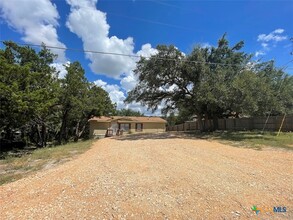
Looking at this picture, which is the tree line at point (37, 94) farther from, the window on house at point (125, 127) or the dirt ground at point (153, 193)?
the dirt ground at point (153, 193)

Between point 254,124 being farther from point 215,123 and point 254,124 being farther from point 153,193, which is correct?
point 153,193

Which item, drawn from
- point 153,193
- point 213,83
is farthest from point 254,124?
point 153,193

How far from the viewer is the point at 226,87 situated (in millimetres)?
14508

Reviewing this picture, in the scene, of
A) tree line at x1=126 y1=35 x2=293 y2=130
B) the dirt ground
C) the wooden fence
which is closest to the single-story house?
tree line at x1=126 y1=35 x2=293 y2=130

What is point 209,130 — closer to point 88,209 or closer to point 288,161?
point 288,161

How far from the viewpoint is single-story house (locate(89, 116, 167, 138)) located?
25.3 m

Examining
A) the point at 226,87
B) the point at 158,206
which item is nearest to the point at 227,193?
the point at 158,206

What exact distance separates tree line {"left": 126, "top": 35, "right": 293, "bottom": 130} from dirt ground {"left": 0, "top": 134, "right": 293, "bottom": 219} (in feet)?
28.8

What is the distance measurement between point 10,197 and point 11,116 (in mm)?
8403

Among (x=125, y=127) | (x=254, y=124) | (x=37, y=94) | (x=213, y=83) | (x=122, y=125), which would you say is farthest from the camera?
(x=125, y=127)

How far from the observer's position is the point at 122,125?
27109 millimetres

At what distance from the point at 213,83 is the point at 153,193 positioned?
43.3 ft

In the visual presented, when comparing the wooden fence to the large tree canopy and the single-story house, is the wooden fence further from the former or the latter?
the large tree canopy

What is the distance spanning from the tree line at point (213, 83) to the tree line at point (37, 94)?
4982 mm
